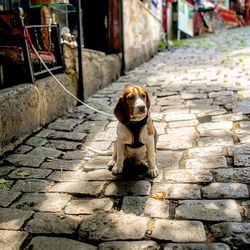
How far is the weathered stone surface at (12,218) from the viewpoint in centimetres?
300

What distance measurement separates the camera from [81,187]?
371cm

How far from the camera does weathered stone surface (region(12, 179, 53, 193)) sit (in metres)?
3.70

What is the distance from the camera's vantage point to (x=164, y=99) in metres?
7.33

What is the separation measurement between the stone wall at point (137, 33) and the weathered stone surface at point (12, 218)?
8.17m

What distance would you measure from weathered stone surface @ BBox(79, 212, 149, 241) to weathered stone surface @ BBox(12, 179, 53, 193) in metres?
0.82

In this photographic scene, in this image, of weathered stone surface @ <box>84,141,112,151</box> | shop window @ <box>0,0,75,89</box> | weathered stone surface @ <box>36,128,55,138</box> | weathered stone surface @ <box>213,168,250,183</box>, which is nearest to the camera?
weathered stone surface @ <box>213,168,250,183</box>

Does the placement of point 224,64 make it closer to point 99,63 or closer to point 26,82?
point 99,63

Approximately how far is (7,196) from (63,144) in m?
1.64

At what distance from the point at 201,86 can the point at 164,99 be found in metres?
1.24

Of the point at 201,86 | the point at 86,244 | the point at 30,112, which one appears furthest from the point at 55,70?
the point at 86,244

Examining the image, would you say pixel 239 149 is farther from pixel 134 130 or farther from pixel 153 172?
pixel 134 130

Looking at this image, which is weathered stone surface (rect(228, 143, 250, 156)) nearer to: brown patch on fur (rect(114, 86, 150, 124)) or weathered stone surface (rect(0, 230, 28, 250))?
brown patch on fur (rect(114, 86, 150, 124))

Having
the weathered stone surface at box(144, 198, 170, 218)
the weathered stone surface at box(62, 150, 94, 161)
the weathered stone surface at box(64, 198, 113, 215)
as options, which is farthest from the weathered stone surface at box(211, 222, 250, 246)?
the weathered stone surface at box(62, 150, 94, 161)

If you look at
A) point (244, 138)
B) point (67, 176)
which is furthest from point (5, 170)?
point (244, 138)
